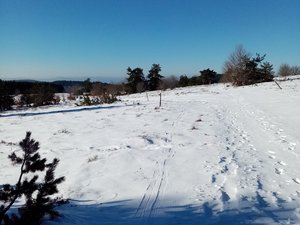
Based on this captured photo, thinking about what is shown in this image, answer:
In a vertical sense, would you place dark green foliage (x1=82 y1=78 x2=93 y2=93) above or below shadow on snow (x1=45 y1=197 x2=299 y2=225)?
above

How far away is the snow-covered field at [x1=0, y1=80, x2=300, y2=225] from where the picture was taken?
5.20m

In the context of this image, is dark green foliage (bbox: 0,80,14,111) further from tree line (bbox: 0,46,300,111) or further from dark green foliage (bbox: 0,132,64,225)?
dark green foliage (bbox: 0,132,64,225)

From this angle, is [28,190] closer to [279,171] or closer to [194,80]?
[279,171]

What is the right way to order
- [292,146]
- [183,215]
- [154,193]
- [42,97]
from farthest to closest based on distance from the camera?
[42,97], [292,146], [154,193], [183,215]

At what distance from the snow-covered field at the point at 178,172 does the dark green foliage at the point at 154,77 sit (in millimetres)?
54800

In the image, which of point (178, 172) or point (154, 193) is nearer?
point (154, 193)

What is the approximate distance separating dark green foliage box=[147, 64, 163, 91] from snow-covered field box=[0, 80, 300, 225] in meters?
54.8

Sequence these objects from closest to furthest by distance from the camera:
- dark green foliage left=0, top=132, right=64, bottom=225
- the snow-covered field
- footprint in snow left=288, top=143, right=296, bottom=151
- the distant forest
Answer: dark green foliage left=0, top=132, right=64, bottom=225 < the snow-covered field < footprint in snow left=288, top=143, right=296, bottom=151 < the distant forest

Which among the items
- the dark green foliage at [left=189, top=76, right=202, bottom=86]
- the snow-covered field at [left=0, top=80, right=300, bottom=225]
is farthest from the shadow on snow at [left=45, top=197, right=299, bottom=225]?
the dark green foliage at [left=189, top=76, right=202, bottom=86]

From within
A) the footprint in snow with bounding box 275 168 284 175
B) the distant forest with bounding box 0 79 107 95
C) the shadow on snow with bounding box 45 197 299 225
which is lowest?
the shadow on snow with bounding box 45 197 299 225

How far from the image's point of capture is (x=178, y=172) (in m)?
7.43

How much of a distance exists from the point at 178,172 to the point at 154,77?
61942 millimetres

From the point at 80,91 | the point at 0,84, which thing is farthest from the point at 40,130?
the point at 80,91

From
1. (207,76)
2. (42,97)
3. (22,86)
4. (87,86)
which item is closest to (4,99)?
(42,97)
